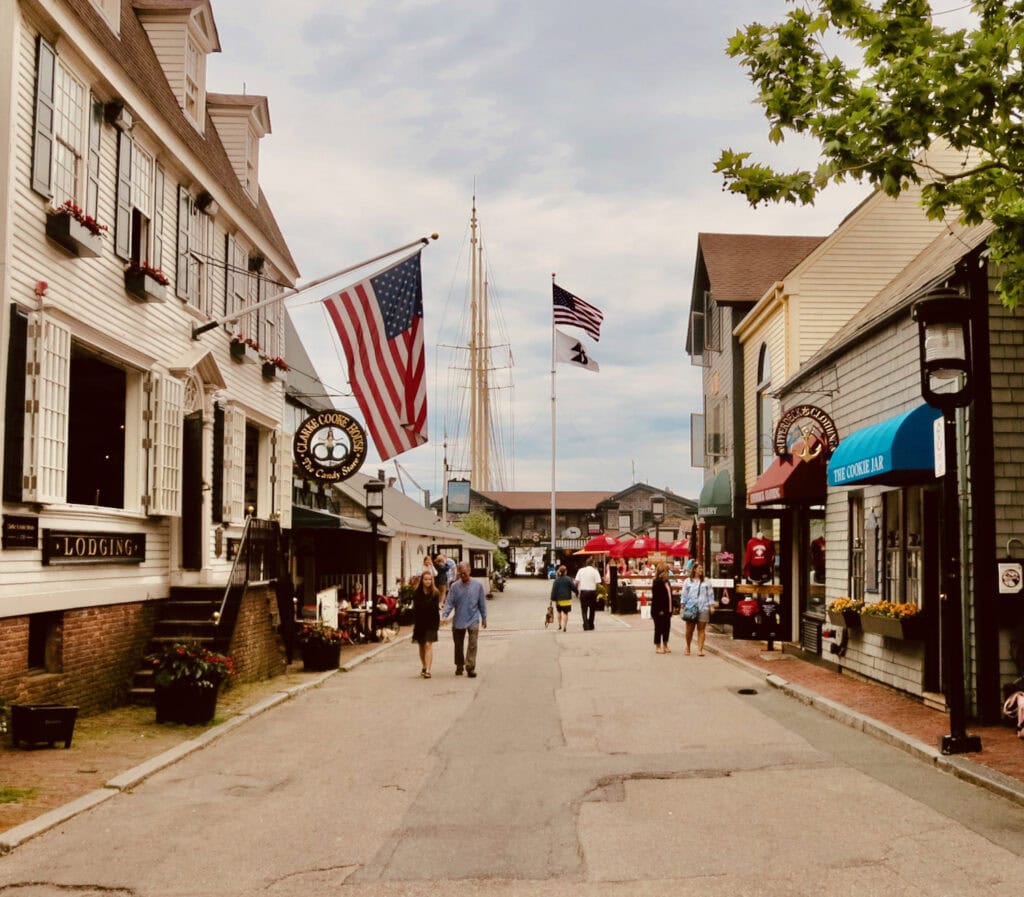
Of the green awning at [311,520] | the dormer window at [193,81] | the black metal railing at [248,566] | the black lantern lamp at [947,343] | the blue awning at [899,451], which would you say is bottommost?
the black metal railing at [248,566]

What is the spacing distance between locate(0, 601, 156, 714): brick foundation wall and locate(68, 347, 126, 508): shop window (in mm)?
1652

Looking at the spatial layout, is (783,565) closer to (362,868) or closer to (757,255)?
(757,255)

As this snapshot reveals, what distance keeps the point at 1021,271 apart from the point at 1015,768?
162 inches

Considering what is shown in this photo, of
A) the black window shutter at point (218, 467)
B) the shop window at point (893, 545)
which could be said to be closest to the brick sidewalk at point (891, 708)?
the shop window at point (893, 545)

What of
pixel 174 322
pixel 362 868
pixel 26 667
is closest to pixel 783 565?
pixel 174 322

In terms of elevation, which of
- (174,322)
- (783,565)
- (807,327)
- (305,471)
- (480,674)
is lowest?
(480,674)

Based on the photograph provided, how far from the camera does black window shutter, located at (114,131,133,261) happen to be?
14531 millimetres

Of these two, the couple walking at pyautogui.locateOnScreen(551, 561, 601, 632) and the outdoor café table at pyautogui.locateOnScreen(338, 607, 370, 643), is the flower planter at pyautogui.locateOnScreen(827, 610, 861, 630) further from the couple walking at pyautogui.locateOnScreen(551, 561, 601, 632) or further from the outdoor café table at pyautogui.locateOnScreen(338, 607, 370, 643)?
the couple walking at pyautogui.locateOnScreen(551, 561, 601, 632)

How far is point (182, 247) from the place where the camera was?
1712 centimetres

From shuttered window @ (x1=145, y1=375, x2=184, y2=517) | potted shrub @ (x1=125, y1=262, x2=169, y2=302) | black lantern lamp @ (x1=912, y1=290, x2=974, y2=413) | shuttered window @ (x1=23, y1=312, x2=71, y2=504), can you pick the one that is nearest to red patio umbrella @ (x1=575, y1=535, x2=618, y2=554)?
shuttered window @ (x1=145, y1=375, x2=184, y2=517)

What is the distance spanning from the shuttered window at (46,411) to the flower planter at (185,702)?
240 centimetres

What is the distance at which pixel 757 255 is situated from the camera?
3541cm

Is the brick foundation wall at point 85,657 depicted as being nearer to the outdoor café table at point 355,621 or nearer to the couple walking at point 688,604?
the outdoor café table at point 355,621

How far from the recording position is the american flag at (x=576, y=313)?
133 ft
